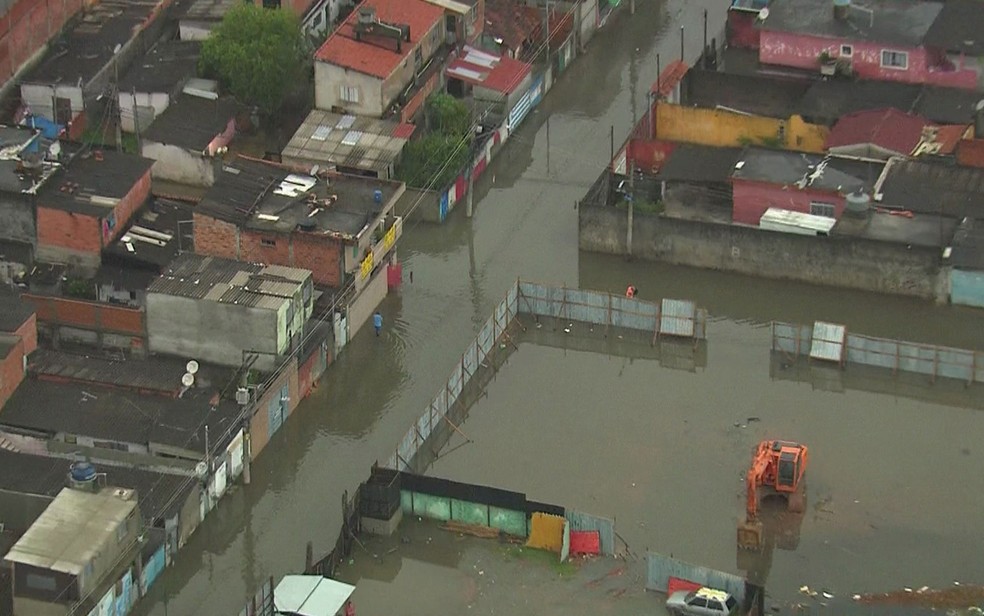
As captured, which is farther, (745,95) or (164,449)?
(745,95)

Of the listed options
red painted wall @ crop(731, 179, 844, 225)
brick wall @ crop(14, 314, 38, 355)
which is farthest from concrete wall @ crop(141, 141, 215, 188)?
red painted wall @ crop(731, 179, 844, 225)

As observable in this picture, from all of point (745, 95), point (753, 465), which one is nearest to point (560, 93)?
point (745, 95)

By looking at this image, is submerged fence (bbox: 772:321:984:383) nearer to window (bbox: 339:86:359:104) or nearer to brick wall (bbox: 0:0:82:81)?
window (bbox: 339:86:359:104)

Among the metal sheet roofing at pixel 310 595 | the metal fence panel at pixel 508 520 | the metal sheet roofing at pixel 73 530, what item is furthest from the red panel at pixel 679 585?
the metal sheet roofing at pixel 73 530

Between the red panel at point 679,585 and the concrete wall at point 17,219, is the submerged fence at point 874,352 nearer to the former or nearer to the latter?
the red panel at point 679,585

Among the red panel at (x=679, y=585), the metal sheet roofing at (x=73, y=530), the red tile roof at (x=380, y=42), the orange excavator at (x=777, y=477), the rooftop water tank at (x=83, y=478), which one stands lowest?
the red panel at (x=679, y=585)

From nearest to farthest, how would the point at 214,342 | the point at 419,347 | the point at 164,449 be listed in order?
the point at 164,449 < the point at 214,342 < the point at 419,347

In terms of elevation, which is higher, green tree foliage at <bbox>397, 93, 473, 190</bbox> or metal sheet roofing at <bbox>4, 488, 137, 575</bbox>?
green tree foliage at <bbox>397, 93, 473, 190</bbox>

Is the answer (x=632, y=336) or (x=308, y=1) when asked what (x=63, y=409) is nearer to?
(x=632, y=336)
